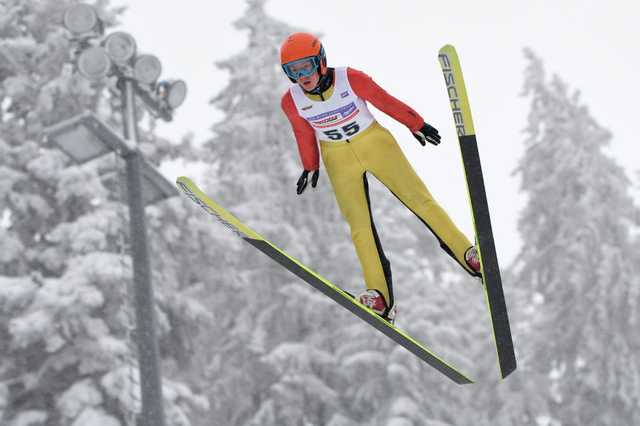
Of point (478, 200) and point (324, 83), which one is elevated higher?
point (324, 83)

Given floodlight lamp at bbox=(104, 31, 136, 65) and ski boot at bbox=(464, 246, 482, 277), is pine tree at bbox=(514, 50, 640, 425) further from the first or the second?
ski boot at bbox=(464, 246, 482, 277)

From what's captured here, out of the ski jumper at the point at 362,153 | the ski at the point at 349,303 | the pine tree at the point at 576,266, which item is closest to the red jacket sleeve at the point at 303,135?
the ski jumper at the point at 362,153

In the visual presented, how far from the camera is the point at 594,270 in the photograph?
Answer: 18656 mm

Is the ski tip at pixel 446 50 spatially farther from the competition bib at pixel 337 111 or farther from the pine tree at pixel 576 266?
the pine tree at pixel 576 266

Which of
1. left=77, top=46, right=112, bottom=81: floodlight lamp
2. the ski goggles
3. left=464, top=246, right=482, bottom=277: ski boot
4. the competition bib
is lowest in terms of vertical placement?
left=464, top=246, right=482, bottom=277: ski boot

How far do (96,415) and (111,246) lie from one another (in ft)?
9.26

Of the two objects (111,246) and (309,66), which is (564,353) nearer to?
(111,246)

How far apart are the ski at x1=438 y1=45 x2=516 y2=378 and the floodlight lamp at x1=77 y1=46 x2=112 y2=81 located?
4.62m

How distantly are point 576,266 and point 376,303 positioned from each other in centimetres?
1479

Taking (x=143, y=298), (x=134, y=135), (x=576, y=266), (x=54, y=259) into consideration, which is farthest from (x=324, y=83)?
(x=576, y=266)

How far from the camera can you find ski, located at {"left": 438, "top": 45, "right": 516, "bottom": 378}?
13.5 feet

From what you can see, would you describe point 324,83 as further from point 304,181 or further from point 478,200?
point 478,200

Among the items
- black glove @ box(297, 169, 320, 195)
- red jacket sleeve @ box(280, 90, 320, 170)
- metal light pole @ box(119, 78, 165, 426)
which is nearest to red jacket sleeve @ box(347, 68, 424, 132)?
red jacket sleeve @ box(280, 90, 320, 170)

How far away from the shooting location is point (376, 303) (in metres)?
4.89
